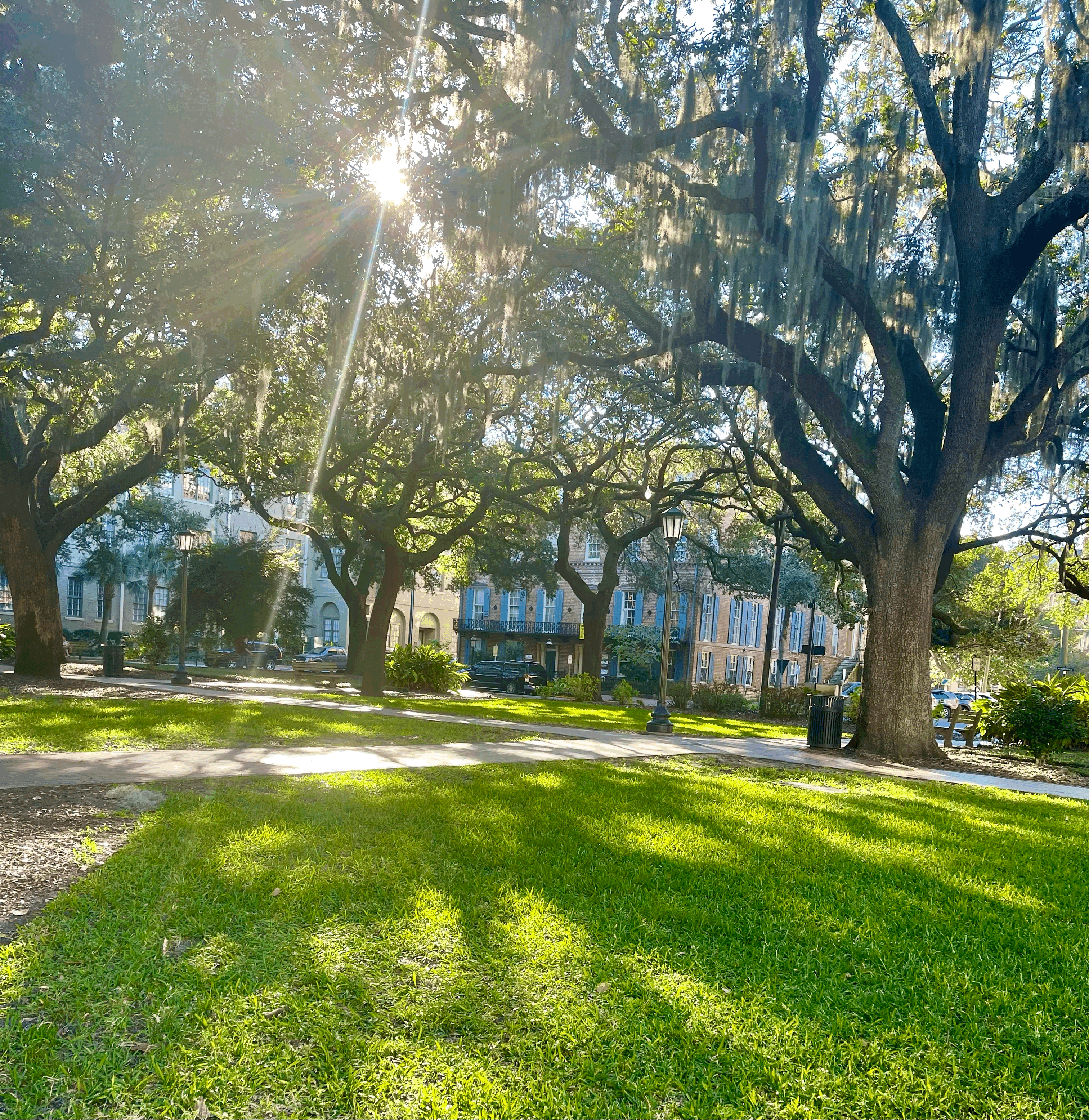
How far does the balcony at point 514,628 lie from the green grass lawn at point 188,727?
39.7 meters

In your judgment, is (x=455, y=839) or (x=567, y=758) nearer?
(x=455, y=839)

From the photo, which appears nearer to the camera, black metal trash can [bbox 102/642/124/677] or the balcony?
black metal trash can [bbox 102/642/124/677]

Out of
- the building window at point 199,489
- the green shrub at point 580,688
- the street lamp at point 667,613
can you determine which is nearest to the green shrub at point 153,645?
the green shrub at point 580,688

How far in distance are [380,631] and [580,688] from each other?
9.09m

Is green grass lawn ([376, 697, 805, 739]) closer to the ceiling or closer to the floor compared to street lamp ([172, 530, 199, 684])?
closer to the floor

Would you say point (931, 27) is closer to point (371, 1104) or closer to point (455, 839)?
point (455, 839)

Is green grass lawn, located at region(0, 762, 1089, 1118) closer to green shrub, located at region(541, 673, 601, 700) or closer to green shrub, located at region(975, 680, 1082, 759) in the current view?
green shrub, located at region(975, 680, 1082, 759)

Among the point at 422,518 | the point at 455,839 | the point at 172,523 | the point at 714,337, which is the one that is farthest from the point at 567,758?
the point at 172,523

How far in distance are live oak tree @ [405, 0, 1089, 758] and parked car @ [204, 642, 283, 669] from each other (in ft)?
88.6

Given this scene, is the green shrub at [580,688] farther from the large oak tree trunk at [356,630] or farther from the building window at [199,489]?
the building window at [199,489]

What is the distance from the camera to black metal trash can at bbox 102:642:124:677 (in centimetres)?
2281

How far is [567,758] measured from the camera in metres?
11.3

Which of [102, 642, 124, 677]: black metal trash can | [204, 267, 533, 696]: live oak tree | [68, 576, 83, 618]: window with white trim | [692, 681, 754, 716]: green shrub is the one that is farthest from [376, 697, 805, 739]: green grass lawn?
[68, 576, 83, 618]: window with white trim

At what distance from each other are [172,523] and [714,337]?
34.6 meters
